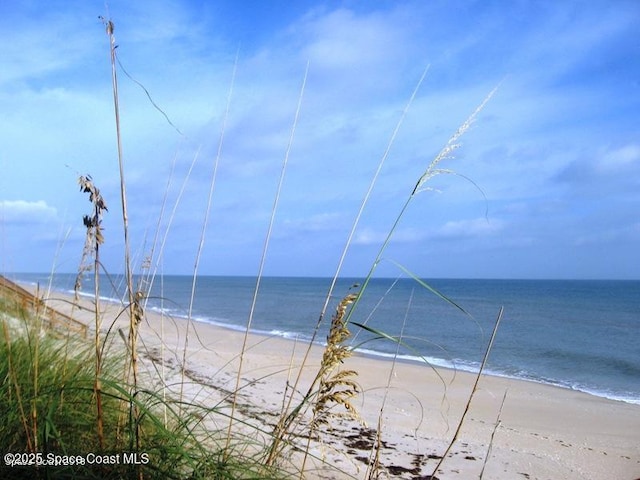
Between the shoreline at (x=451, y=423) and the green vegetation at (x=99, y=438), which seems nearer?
the green vegetation at (x=99, y=438)

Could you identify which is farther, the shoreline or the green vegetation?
the shoreline

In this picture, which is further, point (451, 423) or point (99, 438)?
point (451, 423)

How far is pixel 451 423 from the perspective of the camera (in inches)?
344

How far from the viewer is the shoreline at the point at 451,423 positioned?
4.05 metres

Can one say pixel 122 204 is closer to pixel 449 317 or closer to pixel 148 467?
pixel 148 467

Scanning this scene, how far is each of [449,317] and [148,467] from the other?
36246mm

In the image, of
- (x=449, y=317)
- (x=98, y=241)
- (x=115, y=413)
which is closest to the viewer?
(x=98, y=241)

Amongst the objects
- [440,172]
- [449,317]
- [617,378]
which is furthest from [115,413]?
[449,317]

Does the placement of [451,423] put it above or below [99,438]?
below

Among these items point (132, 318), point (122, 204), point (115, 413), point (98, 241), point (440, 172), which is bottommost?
point (115, 413)

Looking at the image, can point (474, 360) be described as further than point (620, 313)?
No

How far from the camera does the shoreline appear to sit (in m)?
4.05

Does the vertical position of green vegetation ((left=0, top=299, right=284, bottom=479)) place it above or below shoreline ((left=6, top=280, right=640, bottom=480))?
above

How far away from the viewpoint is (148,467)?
177cm
